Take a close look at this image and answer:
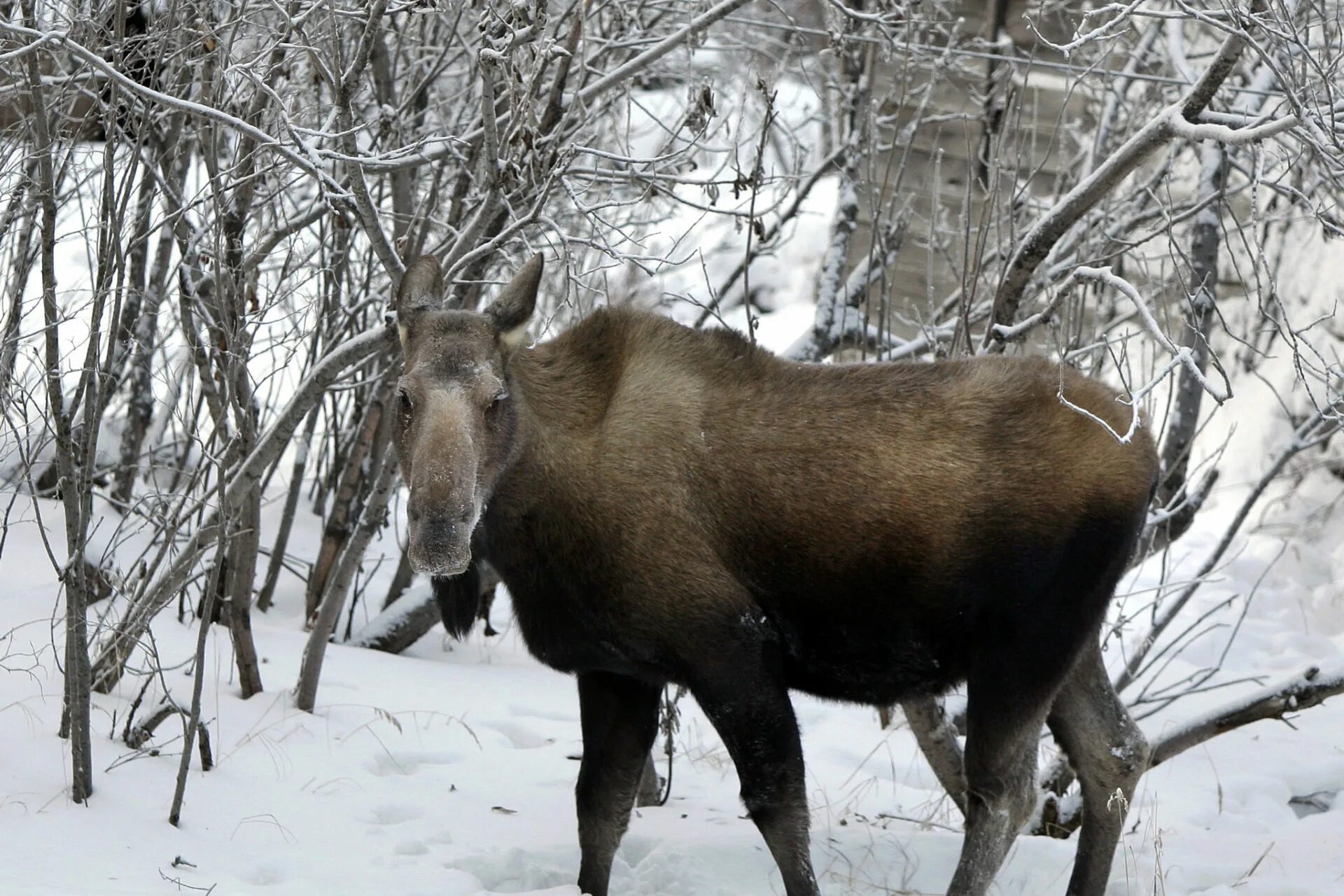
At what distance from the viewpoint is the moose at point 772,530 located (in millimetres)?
4355

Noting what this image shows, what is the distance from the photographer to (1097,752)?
5.15 meters

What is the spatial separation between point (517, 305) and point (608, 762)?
1.69 metres

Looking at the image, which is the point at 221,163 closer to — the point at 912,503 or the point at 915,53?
the point at 915,53

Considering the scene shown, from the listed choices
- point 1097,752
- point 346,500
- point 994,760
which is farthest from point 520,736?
A: point 1097,752

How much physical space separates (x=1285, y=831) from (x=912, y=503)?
288 cm

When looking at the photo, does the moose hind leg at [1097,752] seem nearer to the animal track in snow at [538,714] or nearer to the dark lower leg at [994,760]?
the dark lower leg at [994,760]

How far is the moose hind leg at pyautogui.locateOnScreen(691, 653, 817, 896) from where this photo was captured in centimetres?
433

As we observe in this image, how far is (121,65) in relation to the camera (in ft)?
15.7

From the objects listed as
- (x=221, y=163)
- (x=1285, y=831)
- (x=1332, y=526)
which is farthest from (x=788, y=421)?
(x=1332, y=526)

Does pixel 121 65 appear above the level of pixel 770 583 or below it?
above

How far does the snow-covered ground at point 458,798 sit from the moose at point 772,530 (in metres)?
0.62

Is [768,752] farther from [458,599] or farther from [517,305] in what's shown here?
[517,305]

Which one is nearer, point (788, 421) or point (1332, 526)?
point (788, 421)

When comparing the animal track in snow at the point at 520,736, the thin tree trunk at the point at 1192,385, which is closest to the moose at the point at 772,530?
the animal track in snow at the point at 520,736
